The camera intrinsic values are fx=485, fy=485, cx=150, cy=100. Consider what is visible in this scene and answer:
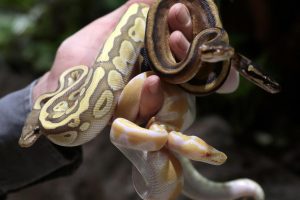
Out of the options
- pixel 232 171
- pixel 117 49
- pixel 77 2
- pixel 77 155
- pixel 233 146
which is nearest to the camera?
pixel 117 49

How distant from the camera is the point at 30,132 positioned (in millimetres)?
1742

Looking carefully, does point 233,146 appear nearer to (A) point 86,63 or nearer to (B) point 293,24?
(B) point 293,24

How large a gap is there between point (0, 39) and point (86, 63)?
265cm

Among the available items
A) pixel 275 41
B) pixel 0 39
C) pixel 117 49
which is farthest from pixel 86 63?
pixel 0 39

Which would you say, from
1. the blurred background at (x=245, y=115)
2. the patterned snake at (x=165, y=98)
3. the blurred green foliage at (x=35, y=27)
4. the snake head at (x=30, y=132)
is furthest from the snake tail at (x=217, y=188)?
the blurred green foliage at (x=35, y=27)

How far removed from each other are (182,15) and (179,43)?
0.12 m

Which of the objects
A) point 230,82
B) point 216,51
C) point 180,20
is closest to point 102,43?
point 180,20

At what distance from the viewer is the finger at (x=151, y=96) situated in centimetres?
166

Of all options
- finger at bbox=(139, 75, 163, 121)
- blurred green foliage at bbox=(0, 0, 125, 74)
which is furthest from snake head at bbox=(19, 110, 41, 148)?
blurred green foliage at bbox=(0, 0, 125, 74)

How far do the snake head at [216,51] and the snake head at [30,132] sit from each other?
66cm

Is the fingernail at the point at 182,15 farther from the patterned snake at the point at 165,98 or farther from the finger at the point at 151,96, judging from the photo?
the finger at the point at 151,96

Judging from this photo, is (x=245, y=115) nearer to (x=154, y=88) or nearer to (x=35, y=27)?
(x=35, y=27)

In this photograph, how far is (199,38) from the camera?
1.62m

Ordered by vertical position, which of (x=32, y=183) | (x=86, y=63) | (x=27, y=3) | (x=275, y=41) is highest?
(x=86, y=63)
